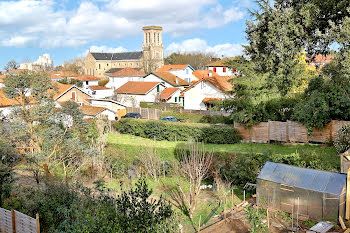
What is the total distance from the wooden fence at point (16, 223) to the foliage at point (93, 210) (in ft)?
1.93

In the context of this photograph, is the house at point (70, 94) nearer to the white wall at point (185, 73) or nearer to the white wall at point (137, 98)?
the white wall at point (137, 98)

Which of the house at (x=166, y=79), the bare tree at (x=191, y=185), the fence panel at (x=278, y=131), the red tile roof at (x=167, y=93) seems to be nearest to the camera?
the bare tree at (x=191, y=185)

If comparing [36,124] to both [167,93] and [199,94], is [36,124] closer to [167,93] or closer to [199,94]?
[199,94]

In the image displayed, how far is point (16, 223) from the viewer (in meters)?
10.0

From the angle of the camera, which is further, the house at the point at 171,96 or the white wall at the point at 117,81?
the white wall at the point at 117,81

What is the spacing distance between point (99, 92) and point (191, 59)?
46356 millimetres

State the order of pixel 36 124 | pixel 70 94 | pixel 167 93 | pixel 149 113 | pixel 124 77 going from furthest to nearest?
pixel 124 77 → pixel 167 93 → pixel 70 94 → pixel 149 113 → pixel 36 124

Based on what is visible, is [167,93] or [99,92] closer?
[167,93]

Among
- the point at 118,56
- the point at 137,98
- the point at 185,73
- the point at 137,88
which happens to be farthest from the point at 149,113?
the point at 118,56

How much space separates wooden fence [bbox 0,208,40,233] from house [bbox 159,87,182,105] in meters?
36.1

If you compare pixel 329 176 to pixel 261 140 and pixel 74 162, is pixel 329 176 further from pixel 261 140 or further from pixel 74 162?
pixel 74 162

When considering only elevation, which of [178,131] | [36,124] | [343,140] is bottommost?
[178,131]

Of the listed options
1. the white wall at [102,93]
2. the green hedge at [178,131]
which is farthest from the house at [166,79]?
the green hedge at [178,131]

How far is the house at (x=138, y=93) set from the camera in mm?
46938
